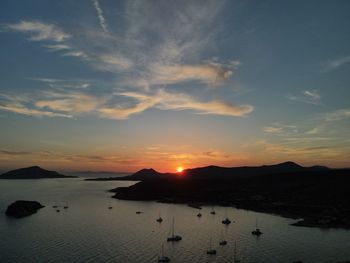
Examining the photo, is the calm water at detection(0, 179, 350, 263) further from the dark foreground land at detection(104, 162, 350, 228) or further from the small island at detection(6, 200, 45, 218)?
the dark foreground land at detection(104, 162, 350, 228)

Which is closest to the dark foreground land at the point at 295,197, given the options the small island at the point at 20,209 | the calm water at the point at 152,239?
the calm water at the point at 152,239

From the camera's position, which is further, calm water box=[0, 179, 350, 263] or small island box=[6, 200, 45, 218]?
small island box=[6, 200, 45, 218]

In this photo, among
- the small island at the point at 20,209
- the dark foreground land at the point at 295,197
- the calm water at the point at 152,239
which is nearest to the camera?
the calm water at the point at 152,239

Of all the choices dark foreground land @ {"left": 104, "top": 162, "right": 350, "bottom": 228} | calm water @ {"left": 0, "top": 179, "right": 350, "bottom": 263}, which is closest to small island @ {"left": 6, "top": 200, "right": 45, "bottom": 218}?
calm water @ {"left": 0, "top": 179, "right": 350, "bottom": 263}

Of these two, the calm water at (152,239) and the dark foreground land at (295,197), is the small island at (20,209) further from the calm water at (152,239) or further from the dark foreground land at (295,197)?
the dark foreground land at (295,197)

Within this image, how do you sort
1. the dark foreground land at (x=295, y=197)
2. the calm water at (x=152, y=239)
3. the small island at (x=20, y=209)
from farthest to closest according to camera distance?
the small island at (x=20, y=209) → the dark foreground land at (x=295, y=197) → the calm water at (x=152, y=239)

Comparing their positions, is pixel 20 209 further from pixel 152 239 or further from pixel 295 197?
pixel 295 197

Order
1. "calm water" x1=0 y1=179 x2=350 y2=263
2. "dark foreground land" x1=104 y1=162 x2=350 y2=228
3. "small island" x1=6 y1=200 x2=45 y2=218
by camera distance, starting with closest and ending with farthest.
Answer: "calm water" x1=0 y1=179 x2=350 y2=263 < "dark foreground land" x1=104 y1=162 x2=350 y2=228 < "small island" x1=6 y1=200 x2=45 y2=218

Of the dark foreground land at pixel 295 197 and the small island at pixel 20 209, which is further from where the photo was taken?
the small island at pixel 20 209

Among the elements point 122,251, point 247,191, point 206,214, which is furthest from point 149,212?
point 247,191
